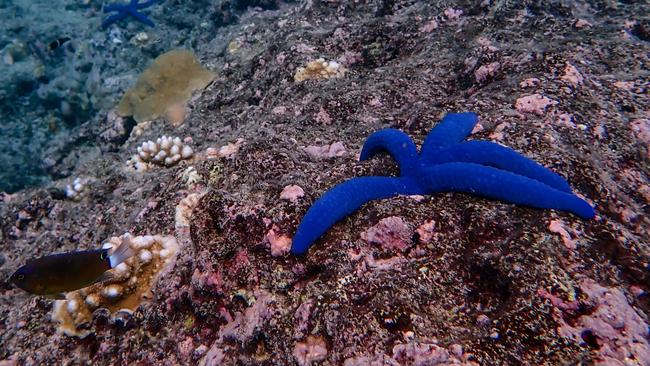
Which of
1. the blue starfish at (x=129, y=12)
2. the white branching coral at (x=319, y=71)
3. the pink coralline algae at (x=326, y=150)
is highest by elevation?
the pink coralline algae at (x=326, y=150)

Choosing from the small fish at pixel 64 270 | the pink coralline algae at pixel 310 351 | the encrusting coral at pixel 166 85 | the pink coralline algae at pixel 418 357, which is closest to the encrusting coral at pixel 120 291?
the small fish at pixel 64 270

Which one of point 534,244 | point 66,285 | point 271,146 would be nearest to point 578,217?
point 534,244

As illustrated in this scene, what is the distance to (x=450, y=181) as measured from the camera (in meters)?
2.35

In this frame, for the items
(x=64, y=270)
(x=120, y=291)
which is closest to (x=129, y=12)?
(x=120, y=291)

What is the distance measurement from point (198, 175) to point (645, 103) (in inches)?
150

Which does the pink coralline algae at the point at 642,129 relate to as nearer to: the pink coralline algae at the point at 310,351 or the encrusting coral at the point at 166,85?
the pink coralline algae at the point at 310,351

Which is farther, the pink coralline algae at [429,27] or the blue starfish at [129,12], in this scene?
the blue starfish at [129,12]

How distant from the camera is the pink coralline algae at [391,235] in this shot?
227cm

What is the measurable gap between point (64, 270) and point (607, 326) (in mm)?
2883

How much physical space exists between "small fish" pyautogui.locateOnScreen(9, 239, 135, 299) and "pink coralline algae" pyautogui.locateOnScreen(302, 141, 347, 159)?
160 centimetres

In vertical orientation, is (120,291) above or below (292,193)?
below

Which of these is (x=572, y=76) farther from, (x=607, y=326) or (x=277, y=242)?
(x=277, y=242)

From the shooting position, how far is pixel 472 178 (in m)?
2.25

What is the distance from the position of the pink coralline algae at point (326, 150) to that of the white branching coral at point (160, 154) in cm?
168
